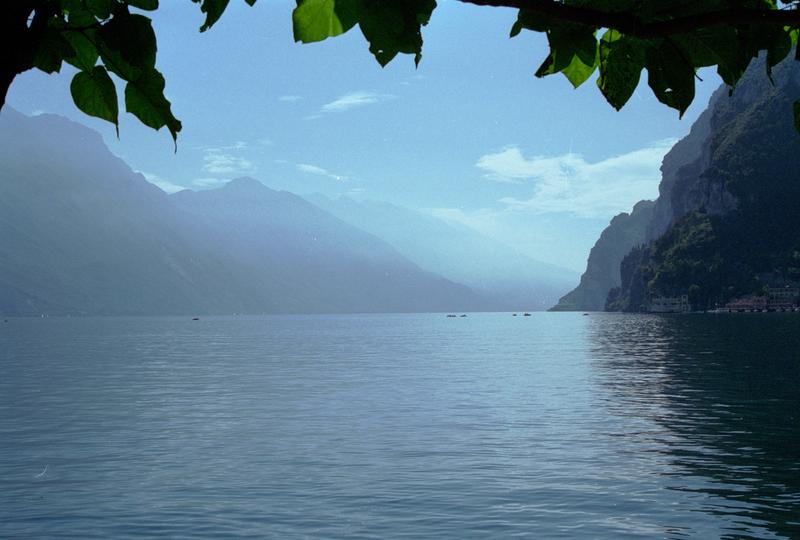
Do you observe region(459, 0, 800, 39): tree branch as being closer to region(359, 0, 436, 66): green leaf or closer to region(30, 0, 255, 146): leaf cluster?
region(359, 0, 436, 66): green leaf

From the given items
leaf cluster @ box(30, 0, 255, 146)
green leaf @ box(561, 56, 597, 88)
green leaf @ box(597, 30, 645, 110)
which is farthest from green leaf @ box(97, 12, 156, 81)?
green leaf @ box(597, 30, 645, 110)

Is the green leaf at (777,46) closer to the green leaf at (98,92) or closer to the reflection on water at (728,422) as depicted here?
the green leaf at (98,92)

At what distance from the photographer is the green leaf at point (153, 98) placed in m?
1.92

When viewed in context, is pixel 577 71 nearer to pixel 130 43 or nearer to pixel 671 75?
pixel 671 75

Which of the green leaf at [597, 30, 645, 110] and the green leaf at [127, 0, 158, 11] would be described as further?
the green leaf at [597, 30, 645, 110]

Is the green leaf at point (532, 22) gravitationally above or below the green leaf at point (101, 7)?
above

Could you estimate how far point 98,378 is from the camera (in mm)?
88562

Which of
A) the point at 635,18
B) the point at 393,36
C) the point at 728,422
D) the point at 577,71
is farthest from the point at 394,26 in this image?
the point at 728,422

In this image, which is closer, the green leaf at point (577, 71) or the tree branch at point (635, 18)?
the tree branch at point (635, 18)

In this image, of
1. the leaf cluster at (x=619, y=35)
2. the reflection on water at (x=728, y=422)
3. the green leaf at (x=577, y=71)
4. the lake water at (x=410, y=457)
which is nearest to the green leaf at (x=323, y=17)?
the leaf cluster at (x=619, y=35)

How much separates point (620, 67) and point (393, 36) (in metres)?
0.72

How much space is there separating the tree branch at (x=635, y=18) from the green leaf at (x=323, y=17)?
268 mm

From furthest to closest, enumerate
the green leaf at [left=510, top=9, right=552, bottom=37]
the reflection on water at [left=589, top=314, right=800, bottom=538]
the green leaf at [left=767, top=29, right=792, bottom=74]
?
1. the reflection on water at [left=589, top=314, right=800, bottom=538]
2. the green leaf at [left=767, top=29, right=792, bottom=74]
3. the green leaf at [left=510, top=9, right=552, bottom=37]

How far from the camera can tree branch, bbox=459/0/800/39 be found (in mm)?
1831
